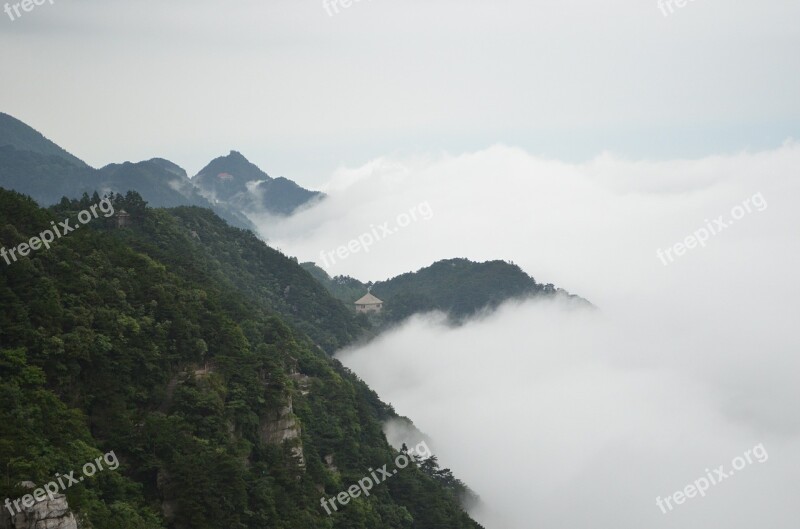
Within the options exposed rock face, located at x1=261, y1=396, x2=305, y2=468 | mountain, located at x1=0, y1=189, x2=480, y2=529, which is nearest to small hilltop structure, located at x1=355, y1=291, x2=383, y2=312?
mountain, located at x1=0, y1=189, x2=480, y2=529

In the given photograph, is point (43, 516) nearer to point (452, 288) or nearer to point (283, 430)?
point (283, 430)

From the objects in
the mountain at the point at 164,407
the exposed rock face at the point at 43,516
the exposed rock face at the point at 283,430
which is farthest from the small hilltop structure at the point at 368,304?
the exposed rock face at the point at 43,516

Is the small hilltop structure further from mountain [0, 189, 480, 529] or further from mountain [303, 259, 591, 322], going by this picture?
mountain [0, 189, 480, 529]

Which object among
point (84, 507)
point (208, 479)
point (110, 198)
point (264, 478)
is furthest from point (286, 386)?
point (110, 198)

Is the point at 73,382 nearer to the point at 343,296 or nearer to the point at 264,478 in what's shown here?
the point at 264,478

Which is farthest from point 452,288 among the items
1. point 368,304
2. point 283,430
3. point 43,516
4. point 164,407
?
point 43,516
